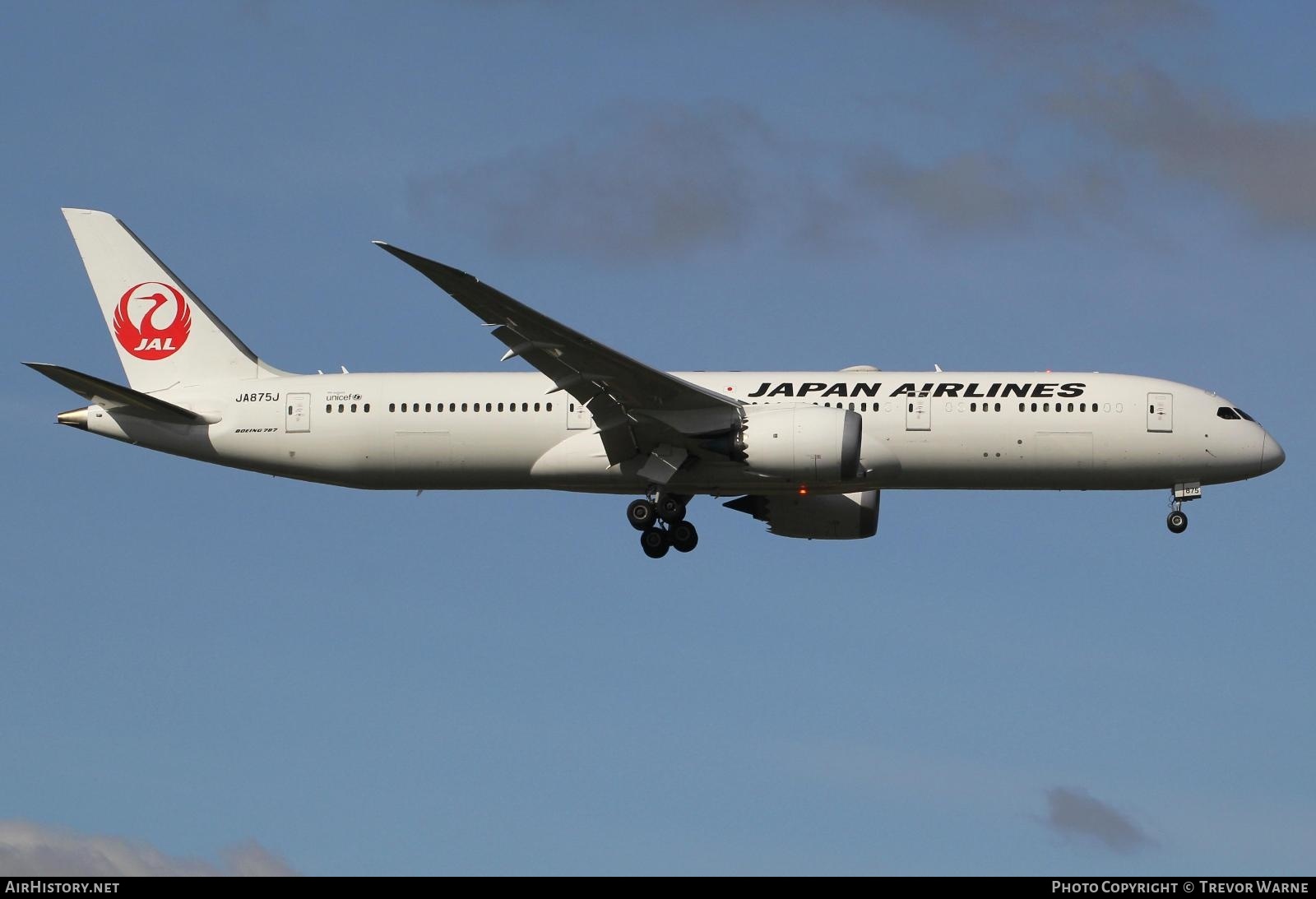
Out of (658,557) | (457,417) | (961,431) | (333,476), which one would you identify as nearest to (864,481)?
(961,431)

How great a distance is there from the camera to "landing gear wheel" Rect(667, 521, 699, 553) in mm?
49781

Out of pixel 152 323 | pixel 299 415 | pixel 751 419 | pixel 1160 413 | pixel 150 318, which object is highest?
pixel 150 318

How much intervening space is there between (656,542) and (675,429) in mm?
3814

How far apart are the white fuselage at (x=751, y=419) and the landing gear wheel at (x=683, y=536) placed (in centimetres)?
126

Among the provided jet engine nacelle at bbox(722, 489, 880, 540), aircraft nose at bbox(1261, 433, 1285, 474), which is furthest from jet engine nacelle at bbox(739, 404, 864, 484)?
aircraft nose at bbox(1261, 433, 1285, 474)

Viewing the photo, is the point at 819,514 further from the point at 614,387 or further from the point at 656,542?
the point at 614,387

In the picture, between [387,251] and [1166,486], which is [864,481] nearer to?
[1166,486]

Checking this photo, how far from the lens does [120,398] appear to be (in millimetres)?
49469

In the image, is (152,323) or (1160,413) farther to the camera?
(152,323)

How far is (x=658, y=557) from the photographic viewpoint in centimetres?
4997

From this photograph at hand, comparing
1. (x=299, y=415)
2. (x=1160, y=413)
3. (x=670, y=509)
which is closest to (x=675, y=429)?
(x=670, y=509)

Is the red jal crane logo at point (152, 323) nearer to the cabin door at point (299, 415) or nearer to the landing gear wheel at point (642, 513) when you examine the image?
the cabin door at point (299, 415)

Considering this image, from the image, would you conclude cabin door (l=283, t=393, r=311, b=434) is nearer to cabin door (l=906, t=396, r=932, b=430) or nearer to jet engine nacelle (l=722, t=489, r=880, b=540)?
jet engine nacelle (l=722, t=489, r=880, b=540)
